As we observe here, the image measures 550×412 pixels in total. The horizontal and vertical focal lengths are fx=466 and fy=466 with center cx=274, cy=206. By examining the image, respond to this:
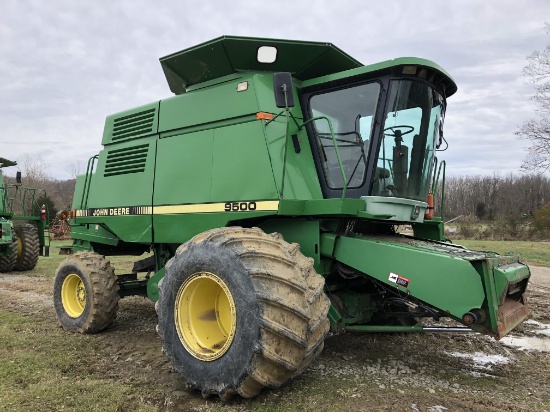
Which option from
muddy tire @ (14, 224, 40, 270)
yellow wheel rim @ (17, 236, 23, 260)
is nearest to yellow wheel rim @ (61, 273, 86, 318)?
muddy tire @ (14, 224, 40, 270)

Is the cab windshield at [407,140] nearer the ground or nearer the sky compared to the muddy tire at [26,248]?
nearer the sky

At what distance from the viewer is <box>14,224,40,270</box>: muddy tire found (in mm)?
12586

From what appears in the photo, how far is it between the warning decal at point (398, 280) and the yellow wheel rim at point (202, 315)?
1.37 m

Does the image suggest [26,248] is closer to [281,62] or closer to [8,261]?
[8,261]

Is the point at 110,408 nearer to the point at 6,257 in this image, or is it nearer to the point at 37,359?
the point at 37,359

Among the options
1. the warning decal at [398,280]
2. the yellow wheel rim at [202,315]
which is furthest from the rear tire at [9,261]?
the warning decal at [398,280]

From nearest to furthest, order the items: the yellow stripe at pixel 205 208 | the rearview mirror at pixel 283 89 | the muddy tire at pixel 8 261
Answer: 1. the rearview mirror at pixel 283 89
2. the yellow stripe at pixel 205 208
3. the muddy tire at pixel 8 261

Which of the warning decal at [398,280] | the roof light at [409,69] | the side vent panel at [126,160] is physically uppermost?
the roof light at [409,69]

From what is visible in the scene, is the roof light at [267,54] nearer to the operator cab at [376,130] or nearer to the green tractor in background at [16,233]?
the operator cab at [376,130]

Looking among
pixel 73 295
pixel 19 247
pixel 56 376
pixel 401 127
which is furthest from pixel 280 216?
pixel 19 247

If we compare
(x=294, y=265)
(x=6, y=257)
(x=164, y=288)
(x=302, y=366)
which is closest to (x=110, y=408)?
(x=164, y=288)

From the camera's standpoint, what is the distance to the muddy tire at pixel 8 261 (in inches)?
480

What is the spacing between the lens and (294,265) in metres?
3.51

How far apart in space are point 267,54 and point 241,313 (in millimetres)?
2709
